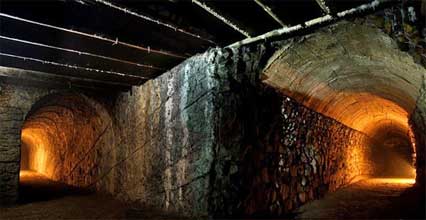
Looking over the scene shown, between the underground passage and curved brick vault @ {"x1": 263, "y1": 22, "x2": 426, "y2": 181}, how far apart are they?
0.03 meters

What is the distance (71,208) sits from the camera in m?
6.12

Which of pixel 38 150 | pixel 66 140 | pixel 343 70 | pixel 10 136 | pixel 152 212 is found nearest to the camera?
pixel 343 70

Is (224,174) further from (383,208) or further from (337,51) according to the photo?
(383,208)

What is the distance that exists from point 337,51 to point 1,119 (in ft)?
19.8

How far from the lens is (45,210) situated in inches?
235

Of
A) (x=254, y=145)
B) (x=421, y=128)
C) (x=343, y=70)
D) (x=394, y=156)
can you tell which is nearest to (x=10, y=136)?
(x=254, y=145)

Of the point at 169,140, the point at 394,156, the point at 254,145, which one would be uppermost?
the point at 169,140

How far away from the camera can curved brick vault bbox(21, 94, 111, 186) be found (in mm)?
7941

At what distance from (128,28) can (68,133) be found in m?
6.66

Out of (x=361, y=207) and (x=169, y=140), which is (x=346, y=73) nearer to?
(x=361, y=207)

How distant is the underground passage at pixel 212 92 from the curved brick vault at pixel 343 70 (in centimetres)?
3

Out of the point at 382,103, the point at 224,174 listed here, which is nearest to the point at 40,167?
the point at 224,174

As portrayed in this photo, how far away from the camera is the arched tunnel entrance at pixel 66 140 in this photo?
25.5 feet

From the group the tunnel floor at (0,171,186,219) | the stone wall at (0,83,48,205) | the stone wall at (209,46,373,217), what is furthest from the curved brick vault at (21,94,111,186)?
the stone wall at (209,46,373,217)
